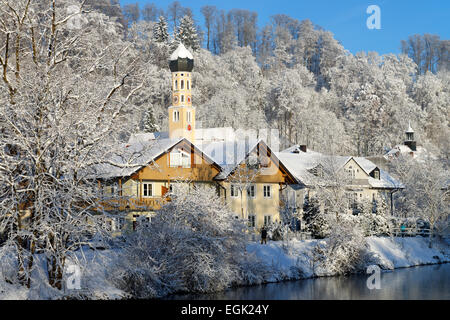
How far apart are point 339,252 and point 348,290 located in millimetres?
5406

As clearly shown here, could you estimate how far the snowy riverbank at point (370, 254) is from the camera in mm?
33156

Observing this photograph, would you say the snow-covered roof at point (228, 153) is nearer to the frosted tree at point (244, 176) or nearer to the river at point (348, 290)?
the frosted tree at point (244, 176)

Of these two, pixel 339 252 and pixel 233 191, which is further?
pixel 233 191

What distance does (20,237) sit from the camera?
21375 millimetres

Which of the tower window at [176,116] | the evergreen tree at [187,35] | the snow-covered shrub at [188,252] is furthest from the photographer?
the evergreen tree at [187,35]

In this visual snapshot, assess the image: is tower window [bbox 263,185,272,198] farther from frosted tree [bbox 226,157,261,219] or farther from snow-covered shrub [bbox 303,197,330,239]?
snow-covered shrub [bbox 303,197,330,239]

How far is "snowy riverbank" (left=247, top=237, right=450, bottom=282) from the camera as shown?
33156 millimetres

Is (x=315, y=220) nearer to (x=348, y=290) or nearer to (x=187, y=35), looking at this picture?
(x=348, y=290)

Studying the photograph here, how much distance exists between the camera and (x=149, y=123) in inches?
2894

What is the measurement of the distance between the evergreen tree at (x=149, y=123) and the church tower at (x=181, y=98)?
33.7 feet

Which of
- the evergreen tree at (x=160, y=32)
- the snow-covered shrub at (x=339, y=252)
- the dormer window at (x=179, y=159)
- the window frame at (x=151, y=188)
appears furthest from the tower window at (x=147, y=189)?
the evergreen tree at (x=160, y=32)

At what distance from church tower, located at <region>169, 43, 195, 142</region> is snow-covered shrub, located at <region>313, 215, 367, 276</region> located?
29.0 m

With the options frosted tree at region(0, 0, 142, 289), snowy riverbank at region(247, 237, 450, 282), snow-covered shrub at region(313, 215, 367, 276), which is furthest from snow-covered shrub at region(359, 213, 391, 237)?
frosted tree at region(0, 0, 142, 289)

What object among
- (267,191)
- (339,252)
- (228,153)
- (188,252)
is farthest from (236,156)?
(188,252)
